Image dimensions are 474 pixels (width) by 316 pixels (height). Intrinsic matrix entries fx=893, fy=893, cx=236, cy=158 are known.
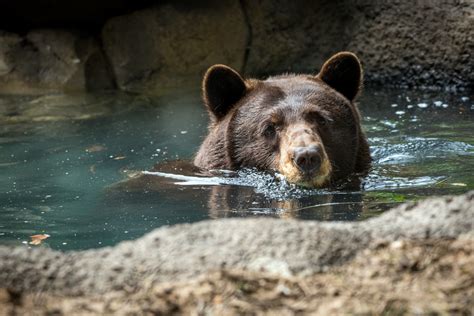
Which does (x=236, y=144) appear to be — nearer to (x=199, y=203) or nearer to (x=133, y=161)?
(x=199, y=203)

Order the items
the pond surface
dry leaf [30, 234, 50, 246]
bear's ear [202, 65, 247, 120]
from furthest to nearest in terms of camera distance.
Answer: bear's ear [202, 65, 247, 120], the pond surface, dry leaf [30, 234, 50, 246]

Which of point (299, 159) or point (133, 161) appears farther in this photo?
point (133, 161)

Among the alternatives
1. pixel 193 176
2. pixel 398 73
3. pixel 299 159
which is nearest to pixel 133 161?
pixel 193 176

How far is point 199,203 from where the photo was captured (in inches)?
251

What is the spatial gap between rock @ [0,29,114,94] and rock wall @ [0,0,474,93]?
0.01 m

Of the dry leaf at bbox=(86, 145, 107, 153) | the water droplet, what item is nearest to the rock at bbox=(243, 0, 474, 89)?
the water droplet

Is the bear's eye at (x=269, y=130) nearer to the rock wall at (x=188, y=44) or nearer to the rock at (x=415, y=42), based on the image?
the rock at (x=415, y=42)

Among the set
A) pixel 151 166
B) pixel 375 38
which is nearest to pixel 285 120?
pixel 151 166

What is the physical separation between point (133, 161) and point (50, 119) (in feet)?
6.69

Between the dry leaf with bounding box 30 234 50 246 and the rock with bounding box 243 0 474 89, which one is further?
the rock with bounding box 243 0 474 89

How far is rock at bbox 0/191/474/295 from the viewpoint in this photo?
3.12 m

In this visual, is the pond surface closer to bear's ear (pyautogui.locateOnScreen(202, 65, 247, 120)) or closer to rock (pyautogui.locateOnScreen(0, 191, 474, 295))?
bear's ear (pyautogui.locateOnScreen(202, 65, 247, 120))

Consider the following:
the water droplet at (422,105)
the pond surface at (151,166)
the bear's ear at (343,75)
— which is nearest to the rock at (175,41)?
the pond surface at (151,166)

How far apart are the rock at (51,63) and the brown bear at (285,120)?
15.7ft
